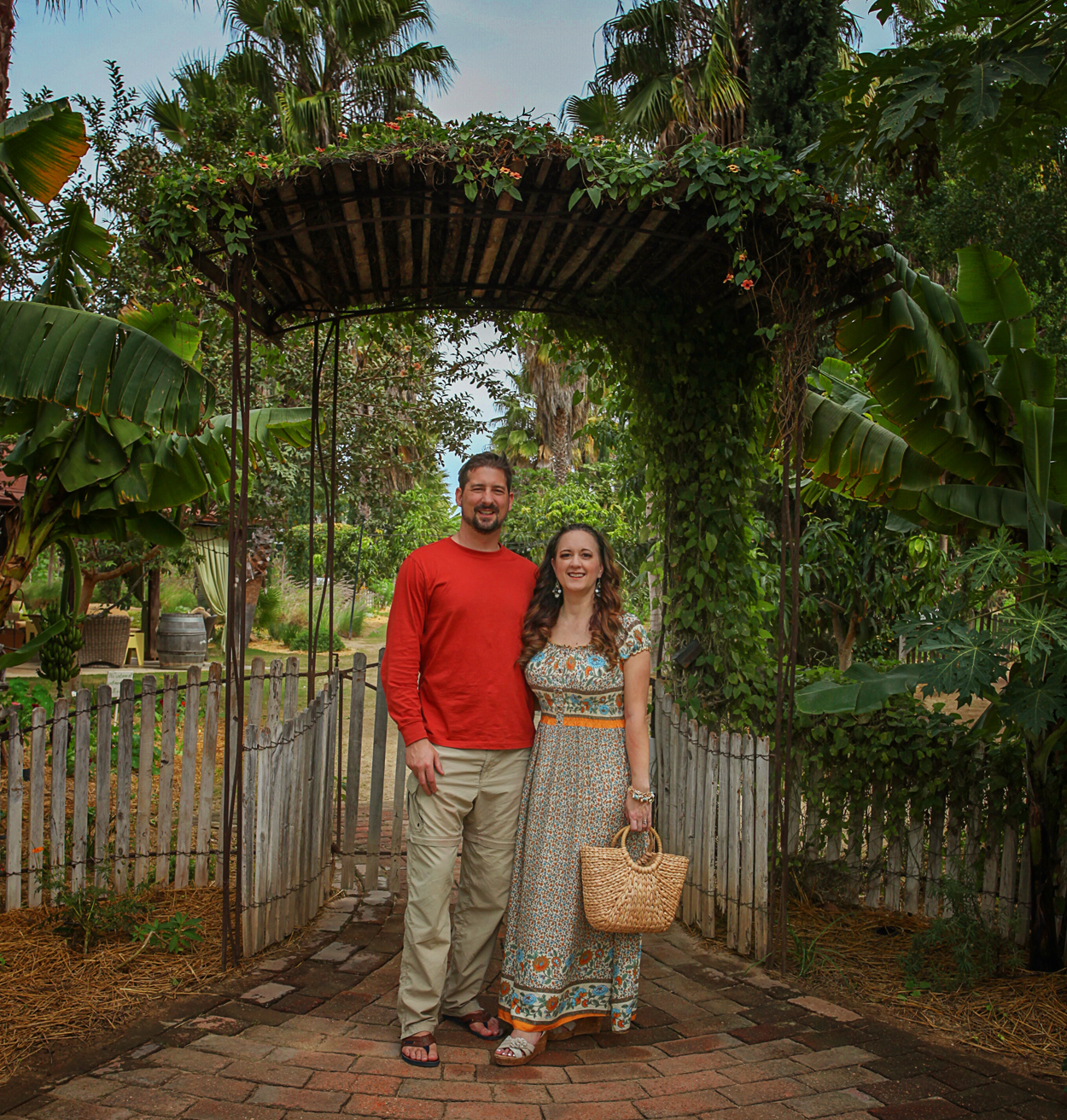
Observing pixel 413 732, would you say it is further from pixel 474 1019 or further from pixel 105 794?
pixel 105 794

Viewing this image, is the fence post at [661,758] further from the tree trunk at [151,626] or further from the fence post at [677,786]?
the tree trunk at [151,626]

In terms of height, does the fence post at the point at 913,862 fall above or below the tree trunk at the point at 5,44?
below

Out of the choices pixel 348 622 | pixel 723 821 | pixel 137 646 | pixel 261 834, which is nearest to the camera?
pixel 261 834

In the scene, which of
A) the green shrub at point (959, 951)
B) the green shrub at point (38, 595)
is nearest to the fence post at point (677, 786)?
the green shrub at point (959, 951)

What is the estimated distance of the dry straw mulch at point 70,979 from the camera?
333cm

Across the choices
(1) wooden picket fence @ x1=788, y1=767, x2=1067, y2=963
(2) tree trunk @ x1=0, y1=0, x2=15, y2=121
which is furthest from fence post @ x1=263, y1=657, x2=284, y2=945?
(2) tree trunk @ x1=0, y1=0, x2=15, y2=121

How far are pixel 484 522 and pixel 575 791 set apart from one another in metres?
1.07

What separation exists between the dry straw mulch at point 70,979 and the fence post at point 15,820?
11 cm

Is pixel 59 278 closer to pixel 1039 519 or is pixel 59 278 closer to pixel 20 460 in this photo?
pixel 20 460

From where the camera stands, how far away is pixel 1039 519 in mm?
3992

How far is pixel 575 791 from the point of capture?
336cm

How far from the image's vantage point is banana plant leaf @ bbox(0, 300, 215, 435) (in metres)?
4.09

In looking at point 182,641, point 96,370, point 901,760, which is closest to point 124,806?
point 96,370

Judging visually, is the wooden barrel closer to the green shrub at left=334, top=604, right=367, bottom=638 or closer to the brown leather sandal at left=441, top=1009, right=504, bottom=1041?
the green shrub at left=334, top=604, right=367, bottom=638
